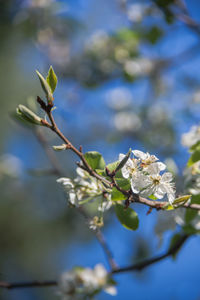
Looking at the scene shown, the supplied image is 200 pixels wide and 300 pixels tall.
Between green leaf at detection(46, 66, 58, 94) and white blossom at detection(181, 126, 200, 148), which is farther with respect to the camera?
white blossom at detection(181, 126, 200, 148)

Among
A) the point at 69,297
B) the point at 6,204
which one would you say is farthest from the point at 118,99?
the point at 6,204

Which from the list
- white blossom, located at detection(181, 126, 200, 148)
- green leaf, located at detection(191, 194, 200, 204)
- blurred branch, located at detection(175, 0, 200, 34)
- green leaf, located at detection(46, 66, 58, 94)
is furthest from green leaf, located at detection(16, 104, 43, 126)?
blurred branch, located at detection(175, 0, 200, 34)

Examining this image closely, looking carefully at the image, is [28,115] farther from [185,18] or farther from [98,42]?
[98,42]

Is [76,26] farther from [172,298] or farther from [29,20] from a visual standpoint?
[172,298]

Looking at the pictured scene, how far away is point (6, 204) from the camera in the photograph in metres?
7.52

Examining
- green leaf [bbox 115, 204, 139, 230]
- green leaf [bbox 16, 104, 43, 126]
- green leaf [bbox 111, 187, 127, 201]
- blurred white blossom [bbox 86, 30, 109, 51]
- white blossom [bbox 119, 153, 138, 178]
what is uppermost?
blurred white blossom [bbox 86, 30, 109, 51]

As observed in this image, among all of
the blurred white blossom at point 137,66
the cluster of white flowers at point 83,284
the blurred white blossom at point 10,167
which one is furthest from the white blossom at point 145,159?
the blurred white blossom at point 10,167

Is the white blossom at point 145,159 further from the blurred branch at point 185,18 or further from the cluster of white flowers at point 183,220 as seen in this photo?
the blurred branch at point 185,18

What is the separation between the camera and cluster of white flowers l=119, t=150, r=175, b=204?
695 millimetres

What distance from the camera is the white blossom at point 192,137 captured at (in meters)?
1.00

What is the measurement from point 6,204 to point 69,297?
266 inches

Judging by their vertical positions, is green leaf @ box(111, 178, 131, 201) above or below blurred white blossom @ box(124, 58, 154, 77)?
below

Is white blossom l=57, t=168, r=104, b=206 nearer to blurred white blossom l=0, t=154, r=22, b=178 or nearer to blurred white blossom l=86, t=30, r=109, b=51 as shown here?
blurred white blossom l=86, t=30, r=109, b=51

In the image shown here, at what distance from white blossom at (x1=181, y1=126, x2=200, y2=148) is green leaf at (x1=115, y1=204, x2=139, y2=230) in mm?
364
